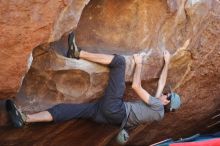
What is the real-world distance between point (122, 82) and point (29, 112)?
718mm

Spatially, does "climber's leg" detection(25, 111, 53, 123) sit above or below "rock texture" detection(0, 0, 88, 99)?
below

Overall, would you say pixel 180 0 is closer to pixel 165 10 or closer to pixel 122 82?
pixel 165 10

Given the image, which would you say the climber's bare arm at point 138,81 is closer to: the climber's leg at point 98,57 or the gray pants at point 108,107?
the gray pants at point 108,107

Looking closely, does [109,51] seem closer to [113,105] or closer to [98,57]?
[98,57]

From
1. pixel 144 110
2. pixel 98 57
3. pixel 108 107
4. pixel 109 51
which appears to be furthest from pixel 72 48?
pixel 144 110

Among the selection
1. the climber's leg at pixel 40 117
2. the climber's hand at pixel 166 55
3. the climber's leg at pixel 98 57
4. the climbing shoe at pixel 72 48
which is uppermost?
the climbing shoe at pixel 72 48

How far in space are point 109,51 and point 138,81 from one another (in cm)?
32

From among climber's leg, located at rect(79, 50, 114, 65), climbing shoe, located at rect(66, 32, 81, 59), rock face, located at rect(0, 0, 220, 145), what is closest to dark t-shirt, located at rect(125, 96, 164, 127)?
rock face, located at rect(0, 0, 220, 145)

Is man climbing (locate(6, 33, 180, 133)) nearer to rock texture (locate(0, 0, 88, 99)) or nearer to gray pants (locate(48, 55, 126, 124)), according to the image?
gray pants (locate(48, 55, 126, 124))

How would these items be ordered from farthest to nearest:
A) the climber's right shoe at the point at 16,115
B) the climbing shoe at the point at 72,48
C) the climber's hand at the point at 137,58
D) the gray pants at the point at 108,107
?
the climber's hand at the point at 137,58
the gray pants at the point at 108,107
the climbing shoe at the point at 72,48
the climber's right shoe at the point at 16,115

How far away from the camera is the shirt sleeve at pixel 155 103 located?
3635mm

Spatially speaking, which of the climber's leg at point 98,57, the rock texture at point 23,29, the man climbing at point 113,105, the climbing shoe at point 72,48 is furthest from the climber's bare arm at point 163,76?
the rock texture at point 23,29

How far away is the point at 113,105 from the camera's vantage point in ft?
11.6

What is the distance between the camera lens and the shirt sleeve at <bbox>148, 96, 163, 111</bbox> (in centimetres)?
363
